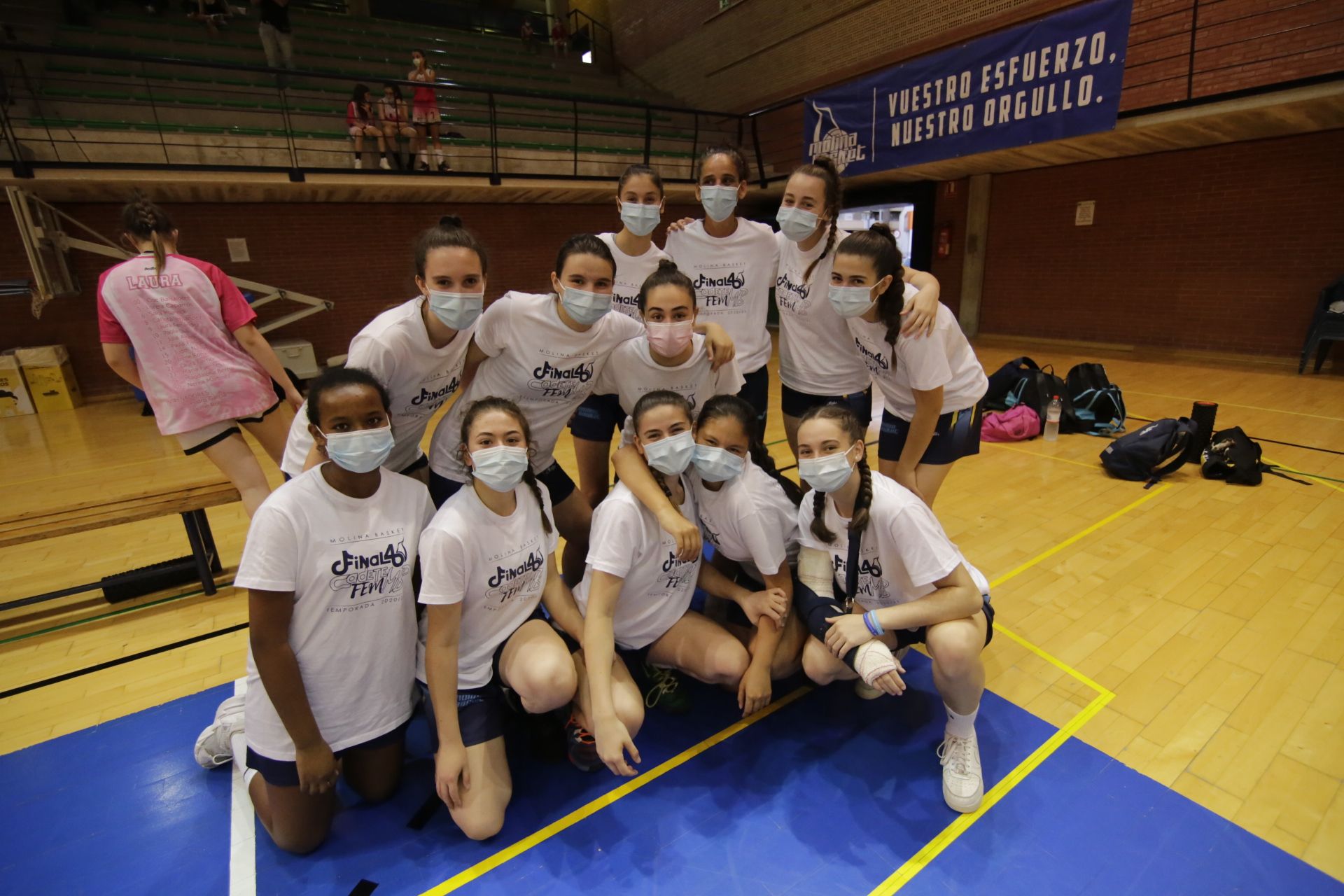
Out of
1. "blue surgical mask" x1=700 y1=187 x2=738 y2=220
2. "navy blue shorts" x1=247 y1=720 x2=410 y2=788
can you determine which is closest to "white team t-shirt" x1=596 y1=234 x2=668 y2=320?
"blue surgical mask" x1=700 y1=187 x2=738 y2=220

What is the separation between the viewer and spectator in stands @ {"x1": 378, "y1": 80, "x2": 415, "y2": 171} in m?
9.34

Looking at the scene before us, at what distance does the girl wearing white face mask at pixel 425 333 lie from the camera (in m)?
2.20

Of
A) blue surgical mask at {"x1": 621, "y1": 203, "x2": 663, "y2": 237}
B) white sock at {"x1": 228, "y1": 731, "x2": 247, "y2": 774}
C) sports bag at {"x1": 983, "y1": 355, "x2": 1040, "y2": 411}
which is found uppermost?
blue surgical mask at {"x1": 621, "y1": 203, "x2": 663, "y2": 237}

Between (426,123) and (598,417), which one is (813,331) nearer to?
(598,417)

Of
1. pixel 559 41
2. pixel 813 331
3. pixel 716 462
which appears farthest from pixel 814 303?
pixel 559 41

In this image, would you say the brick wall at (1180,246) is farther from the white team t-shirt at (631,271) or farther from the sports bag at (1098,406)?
the white team t-shirt at (631,271)

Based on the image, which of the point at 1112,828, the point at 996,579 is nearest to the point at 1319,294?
the point at 996,579

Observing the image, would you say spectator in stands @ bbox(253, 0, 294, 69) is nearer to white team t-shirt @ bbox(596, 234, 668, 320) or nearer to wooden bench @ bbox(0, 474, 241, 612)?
wooden bench @ bbox(0, 474, 241, 612)

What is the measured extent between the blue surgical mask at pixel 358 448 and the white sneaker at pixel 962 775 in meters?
2.05

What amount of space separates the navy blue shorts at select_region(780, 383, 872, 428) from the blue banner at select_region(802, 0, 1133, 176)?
667 cm

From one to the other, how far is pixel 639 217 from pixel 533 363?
0.87 meters

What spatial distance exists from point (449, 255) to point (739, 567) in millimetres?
1659

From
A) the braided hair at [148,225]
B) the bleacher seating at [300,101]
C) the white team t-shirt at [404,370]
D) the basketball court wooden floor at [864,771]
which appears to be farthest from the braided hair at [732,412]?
the bleacher seating at [300,101]

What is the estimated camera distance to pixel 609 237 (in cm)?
317
